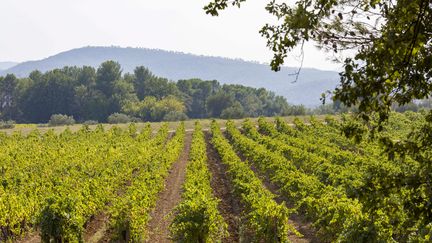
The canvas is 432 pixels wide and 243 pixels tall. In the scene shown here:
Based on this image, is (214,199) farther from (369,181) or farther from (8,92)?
(8,92)

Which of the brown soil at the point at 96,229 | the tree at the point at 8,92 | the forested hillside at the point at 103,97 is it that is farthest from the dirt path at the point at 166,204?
the tree at the point at 8,92

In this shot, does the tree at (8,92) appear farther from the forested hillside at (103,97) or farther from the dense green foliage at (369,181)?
the dense green foliage at (369,181)

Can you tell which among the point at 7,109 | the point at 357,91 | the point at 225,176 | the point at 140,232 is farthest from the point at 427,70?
the point at 7,109

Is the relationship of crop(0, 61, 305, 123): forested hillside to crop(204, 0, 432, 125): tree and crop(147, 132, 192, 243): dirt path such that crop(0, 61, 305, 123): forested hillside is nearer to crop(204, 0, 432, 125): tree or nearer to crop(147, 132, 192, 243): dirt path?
crop(147, 132, 192, 243): dirt path

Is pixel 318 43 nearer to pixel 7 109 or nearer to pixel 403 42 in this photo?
pixel 403 42

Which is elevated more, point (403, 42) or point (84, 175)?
point (403, 42)

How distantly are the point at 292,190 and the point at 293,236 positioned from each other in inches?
190

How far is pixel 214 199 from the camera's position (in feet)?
80.5

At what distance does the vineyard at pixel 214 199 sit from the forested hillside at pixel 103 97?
7995cm

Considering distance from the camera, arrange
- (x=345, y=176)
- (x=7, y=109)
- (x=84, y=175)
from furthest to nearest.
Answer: (x=7, y=109) → (x=84, y=175) → (x=345, y=176)

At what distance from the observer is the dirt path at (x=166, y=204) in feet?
62.1

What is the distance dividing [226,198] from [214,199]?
1.18 m

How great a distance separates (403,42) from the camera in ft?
21.8

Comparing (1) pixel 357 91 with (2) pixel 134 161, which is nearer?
(1) pixel 357 91
